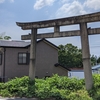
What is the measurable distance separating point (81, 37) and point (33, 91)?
12.6 ft

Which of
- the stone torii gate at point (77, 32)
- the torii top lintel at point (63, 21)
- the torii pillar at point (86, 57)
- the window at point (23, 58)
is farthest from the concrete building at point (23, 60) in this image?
the torii pillar at point (86, 57)

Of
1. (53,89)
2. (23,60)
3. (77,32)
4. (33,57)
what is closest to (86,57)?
(77,32)

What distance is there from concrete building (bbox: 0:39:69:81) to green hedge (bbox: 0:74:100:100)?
22.6 feet

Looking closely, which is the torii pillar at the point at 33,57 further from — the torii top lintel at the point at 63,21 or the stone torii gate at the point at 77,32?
the torii top lintel at the point at 63,21

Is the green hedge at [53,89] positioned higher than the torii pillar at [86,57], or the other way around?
the torii pillar at [86,57]

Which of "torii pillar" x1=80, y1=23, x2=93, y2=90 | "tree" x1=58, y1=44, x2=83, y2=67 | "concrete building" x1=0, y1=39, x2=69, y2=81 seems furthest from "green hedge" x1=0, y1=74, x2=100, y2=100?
"tree" x1=58, y1=44, x2=83, y2=67

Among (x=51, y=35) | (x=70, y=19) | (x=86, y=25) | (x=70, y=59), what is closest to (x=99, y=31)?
(x=86, y=25)

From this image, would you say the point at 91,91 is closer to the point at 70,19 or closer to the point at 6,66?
the point at 70,19

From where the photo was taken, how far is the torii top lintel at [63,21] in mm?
9102

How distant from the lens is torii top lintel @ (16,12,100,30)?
9102 mm

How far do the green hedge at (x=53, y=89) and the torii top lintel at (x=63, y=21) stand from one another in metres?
3.28

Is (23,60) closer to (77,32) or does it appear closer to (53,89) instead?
(53,89)

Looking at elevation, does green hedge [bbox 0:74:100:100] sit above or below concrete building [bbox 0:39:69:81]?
below

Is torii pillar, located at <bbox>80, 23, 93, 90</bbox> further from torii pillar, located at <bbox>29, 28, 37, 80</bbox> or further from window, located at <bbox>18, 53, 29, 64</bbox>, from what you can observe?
window, located at <bbox>18, 53, 29, 64</bbox>
